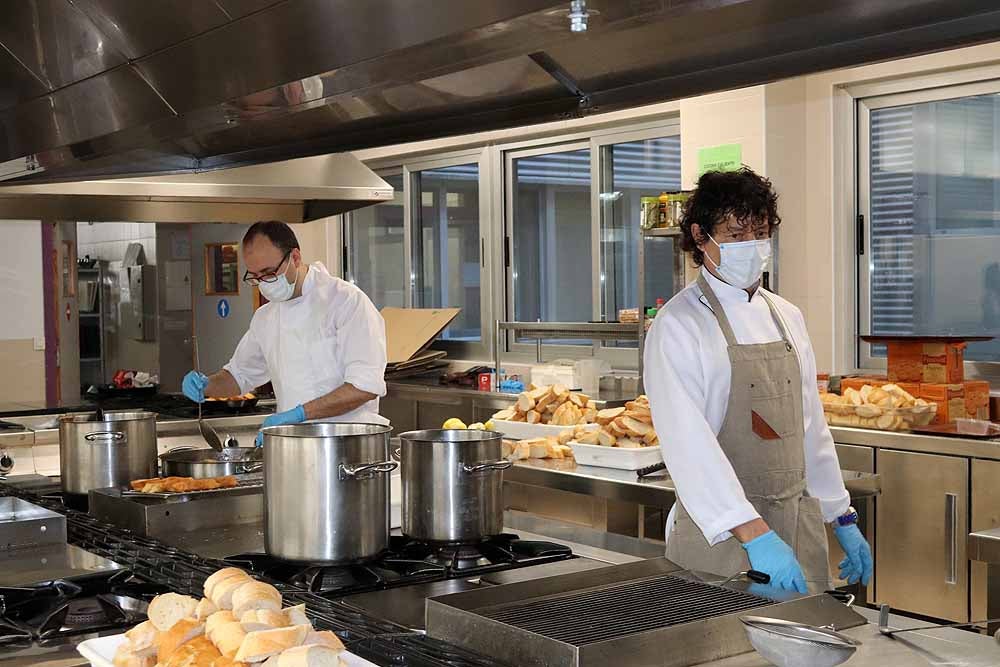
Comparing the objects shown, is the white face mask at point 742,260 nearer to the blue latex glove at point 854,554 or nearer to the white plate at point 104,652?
the blue latex glove at point 854,554

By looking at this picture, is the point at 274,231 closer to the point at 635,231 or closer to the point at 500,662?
the point at 500,662

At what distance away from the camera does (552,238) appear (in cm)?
680

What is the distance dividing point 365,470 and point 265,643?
71 cm

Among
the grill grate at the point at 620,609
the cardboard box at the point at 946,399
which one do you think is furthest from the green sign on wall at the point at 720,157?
the grill grate at the point at 620,609

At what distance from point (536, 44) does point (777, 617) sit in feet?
2.84

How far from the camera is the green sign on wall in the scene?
5152mm

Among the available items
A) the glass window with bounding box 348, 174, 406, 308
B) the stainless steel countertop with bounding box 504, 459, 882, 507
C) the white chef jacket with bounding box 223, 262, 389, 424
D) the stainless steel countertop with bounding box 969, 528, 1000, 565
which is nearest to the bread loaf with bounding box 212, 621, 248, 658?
the stainless steel countertop with bounding box 969, 528, 1000, 565

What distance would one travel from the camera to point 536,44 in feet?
4.56

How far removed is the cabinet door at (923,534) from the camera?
13.1ft

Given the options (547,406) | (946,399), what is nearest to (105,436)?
(547,406)

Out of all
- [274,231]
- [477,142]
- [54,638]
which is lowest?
[54,638]

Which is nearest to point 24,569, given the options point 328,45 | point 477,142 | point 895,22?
point 328,45

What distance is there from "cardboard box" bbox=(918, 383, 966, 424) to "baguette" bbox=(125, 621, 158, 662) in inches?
138

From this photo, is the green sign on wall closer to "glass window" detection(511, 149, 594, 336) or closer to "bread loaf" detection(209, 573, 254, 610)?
"glass window" detection(511, 149, 594, 336)
